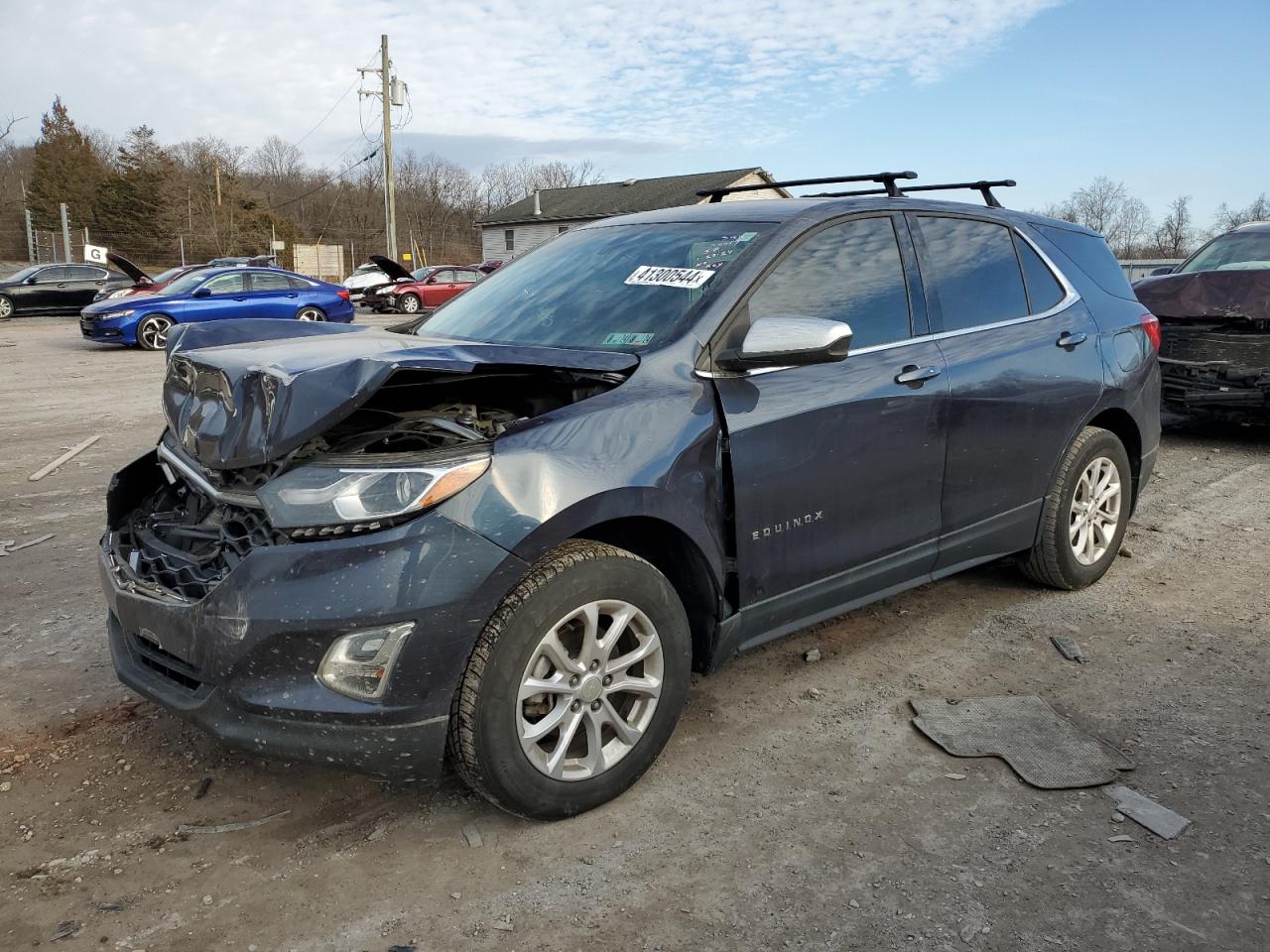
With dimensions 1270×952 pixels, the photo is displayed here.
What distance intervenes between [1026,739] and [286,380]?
2625mm

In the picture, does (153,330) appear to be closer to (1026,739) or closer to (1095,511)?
(1095,511)

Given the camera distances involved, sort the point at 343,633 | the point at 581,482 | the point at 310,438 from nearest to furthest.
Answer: the point at 343,633
the point at 310,438
the point at 581,482

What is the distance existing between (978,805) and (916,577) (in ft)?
3.59

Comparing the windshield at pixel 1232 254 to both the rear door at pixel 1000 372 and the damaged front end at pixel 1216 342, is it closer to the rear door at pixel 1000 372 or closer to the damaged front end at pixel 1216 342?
the damaged front end at pixel 1216 342

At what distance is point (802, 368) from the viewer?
10.7 feet

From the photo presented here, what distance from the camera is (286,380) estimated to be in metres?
2.51

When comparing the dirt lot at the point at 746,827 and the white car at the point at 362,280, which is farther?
the white car at the point at 362,280

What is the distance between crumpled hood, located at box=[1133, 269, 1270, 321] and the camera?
7.80m

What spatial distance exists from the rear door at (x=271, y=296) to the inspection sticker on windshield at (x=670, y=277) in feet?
49.8

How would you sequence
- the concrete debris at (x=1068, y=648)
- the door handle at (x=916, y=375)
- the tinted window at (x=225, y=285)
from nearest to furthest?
the door handle at (x=916, y=375) → the concrete debris at (x=1068, y=648) → the tinted window at (x=225, y=285)

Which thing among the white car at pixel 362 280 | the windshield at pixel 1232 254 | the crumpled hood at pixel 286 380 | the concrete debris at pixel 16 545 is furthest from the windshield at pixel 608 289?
the white car at pixel 362 280

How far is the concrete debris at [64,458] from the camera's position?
278 inches

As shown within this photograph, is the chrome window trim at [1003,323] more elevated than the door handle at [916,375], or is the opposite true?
the chrome window trim at [1003,323]

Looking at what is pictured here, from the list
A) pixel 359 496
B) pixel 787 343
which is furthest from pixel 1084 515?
pixel 359 496
